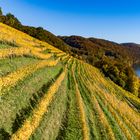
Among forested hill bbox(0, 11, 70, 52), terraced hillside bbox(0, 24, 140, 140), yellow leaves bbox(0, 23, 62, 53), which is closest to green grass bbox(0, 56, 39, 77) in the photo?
terraced hillside bbox(0, 24, 140, 140)

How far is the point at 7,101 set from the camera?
2612cm

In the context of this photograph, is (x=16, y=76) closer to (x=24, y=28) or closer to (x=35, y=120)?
(x=35, y=120)

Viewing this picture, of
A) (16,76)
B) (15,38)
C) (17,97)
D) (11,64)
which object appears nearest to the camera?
(17,97)

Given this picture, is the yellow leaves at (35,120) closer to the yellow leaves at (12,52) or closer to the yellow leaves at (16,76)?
the yellow leaves at (16,76)

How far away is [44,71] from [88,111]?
25.0 ft

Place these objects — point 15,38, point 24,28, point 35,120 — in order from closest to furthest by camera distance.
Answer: point 35,120 < point 15,38 < point 24,28

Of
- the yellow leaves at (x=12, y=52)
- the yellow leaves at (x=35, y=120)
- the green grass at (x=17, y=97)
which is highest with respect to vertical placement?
the yellow leaves at (x=12, y=52)

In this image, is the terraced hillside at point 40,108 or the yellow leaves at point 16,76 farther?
the yellow leaves at point 16,76

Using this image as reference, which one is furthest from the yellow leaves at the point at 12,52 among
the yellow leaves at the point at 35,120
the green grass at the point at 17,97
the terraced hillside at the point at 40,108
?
the yellow leaves at the point at 35,120

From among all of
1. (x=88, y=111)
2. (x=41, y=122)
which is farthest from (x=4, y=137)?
(x=88, y=111)

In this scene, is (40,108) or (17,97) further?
(40,108)

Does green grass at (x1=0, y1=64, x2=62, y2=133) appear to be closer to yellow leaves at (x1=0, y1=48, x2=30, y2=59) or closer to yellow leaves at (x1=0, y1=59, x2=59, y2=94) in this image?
yellow leaves at (x1=0, y1=59, x2=59, y2=94)

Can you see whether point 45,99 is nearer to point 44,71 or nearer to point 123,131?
point 44,71

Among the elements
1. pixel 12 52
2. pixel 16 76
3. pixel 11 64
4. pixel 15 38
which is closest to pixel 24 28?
pixel 15 38
